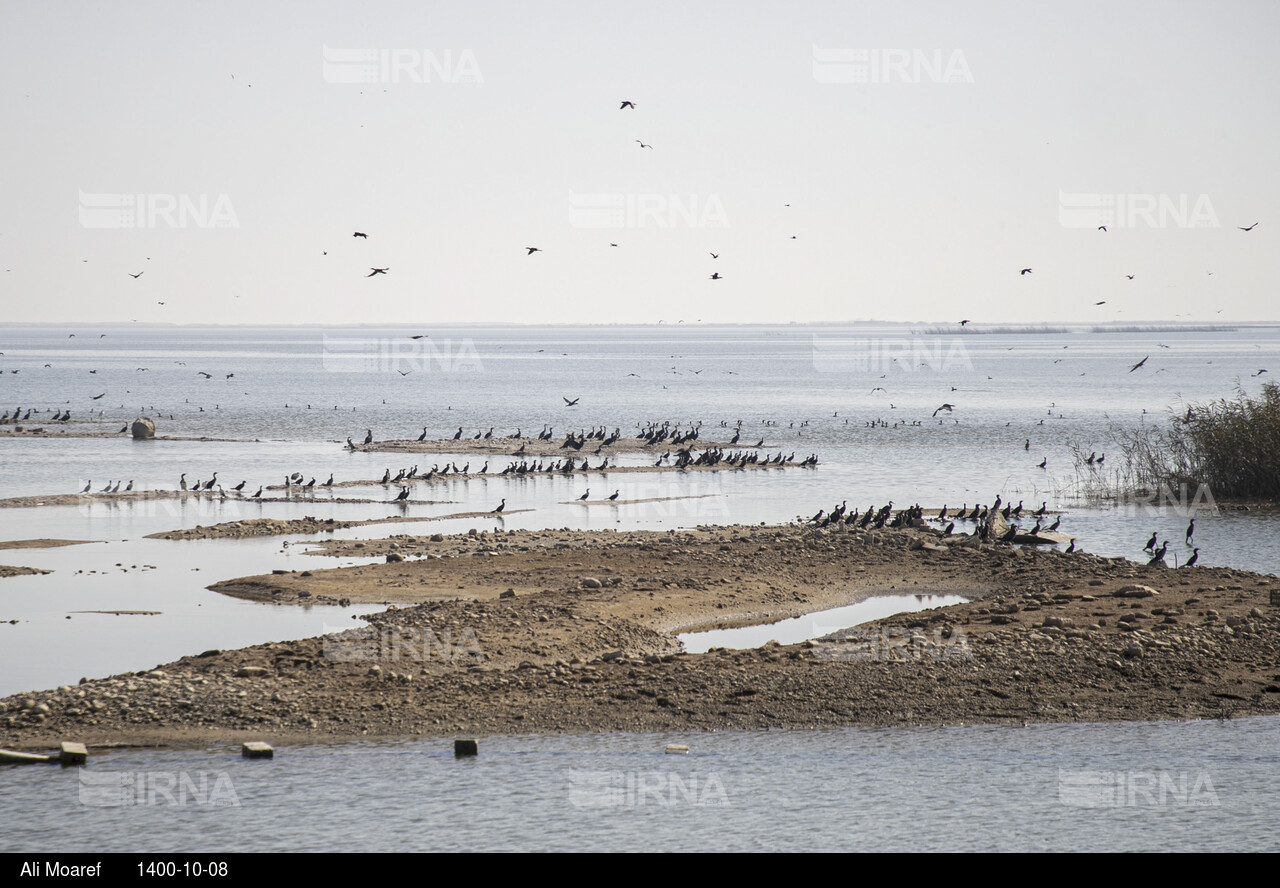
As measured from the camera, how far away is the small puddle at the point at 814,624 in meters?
19.7

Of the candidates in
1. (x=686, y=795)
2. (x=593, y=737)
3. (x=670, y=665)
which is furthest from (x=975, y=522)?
(x=686, y=795)

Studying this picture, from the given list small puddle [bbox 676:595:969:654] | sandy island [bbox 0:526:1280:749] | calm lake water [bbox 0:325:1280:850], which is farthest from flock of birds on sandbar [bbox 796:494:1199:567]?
small puddle [bbox 676:595:969:654]

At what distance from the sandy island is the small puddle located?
→ 37cm

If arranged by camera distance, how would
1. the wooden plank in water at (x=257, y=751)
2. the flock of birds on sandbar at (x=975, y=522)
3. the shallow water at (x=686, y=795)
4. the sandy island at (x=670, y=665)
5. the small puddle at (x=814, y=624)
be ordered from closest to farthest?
the shallow water at (x=686, y=795) < the wooden plank in water at (x=257, y=751) < the sandy island at (x=670, y=665) < the small puddle at (x=814, y=624) < the flock of birds on sandbar at (x=975, y=522)

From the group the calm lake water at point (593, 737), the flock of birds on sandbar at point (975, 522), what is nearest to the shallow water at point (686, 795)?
the calm lake water at point (593, 737)

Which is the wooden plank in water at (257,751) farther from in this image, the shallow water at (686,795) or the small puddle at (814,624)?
the small puddle at (814,624)

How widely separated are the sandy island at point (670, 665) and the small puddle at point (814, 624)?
1.22 ft

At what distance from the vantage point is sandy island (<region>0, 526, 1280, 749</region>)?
15.2 metres

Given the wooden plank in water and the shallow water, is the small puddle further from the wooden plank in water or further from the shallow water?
the wooden plank in water

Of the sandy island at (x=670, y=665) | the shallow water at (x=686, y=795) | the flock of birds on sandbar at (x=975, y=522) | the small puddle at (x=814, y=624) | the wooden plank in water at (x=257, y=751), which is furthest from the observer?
the flock of birds on sandbar at (x=975, y=522)

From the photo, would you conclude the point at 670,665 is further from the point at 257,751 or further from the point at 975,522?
the point at 975,522

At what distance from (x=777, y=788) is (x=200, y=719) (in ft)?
23.0
